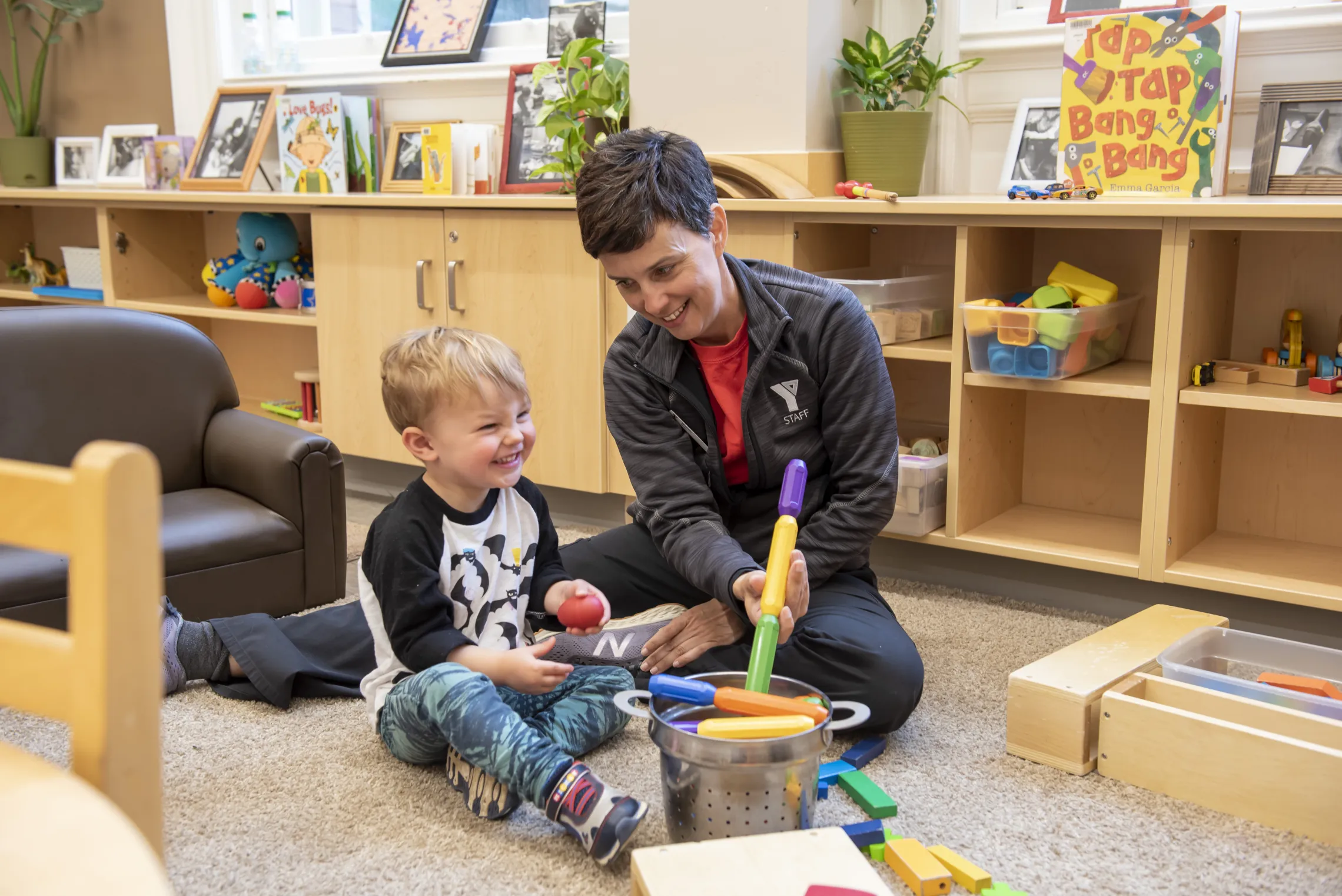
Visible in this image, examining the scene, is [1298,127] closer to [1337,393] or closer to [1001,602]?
[1337,393]

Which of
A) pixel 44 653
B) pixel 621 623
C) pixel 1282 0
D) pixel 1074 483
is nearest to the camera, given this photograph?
pixel 44 653

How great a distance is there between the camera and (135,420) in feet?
6.80

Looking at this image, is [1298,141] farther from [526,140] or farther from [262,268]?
[262,268]

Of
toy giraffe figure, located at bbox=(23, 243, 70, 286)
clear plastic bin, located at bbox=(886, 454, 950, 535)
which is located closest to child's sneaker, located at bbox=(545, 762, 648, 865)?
clear plastic bin, located at bbox=(886, 454, 950, 535)

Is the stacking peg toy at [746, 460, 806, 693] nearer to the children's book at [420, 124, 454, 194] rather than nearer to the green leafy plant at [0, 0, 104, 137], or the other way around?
the children's book at [420, 124, 454, 194]

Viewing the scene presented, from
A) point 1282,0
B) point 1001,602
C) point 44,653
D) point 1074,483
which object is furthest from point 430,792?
point 1282,0

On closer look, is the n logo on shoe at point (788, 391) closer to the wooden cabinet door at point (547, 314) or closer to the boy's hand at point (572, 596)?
the boy's hand at point (572, 596)

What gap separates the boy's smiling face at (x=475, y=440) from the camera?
144cm

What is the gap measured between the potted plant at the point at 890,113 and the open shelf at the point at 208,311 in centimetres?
155

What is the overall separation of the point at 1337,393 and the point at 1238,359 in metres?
0.29

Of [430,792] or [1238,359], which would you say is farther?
[1238,359]

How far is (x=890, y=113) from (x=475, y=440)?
1.27 meters

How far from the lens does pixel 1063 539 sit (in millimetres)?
2174

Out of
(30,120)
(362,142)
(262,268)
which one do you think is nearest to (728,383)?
(362,142)
